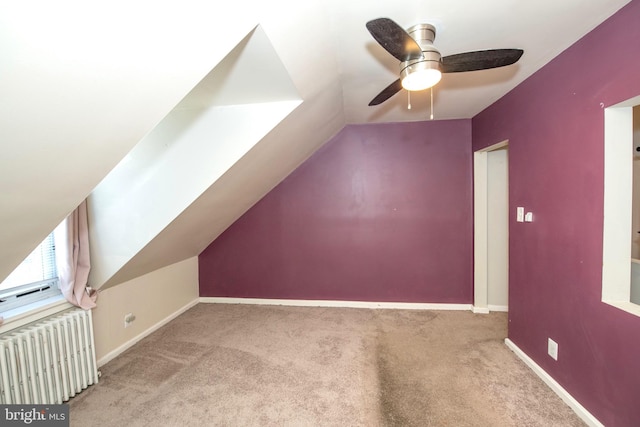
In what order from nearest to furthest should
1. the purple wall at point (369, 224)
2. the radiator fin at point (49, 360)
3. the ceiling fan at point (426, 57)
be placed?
1. the ceiling fan at point (426, 57)
2. the radiator fin at point (49, 360)
3. the purple wall at point (369, 224)

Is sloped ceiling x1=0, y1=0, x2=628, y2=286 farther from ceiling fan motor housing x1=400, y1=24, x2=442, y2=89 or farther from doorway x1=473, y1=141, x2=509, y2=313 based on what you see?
doorway x1=473, y1=141, x2=509, y2=313

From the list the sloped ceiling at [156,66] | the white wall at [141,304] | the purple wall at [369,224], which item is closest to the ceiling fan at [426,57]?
the sloped ceiling at [156,66]

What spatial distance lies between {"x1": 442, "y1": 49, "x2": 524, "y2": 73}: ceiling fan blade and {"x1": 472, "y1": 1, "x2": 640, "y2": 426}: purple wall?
0.56 meters

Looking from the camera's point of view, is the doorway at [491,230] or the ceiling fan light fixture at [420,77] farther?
the doorway at [491,230]

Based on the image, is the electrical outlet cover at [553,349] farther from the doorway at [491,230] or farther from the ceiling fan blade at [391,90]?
the ceiling fan blade at [391,90]

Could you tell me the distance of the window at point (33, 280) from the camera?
5.70ft

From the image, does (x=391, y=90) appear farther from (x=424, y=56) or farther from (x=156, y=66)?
(x=156, y=66)

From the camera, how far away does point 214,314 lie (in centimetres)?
325

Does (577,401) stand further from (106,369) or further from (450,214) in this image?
(106,369)

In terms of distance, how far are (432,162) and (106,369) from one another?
12.5ft

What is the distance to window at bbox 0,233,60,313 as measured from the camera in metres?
1.74

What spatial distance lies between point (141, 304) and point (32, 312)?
0.98 meters

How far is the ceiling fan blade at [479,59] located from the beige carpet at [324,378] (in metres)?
2.09

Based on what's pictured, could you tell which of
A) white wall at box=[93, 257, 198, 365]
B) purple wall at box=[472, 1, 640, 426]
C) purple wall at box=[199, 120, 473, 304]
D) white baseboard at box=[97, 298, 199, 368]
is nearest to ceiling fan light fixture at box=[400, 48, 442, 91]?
purple wall at box=[472, 1, 640, 426]
